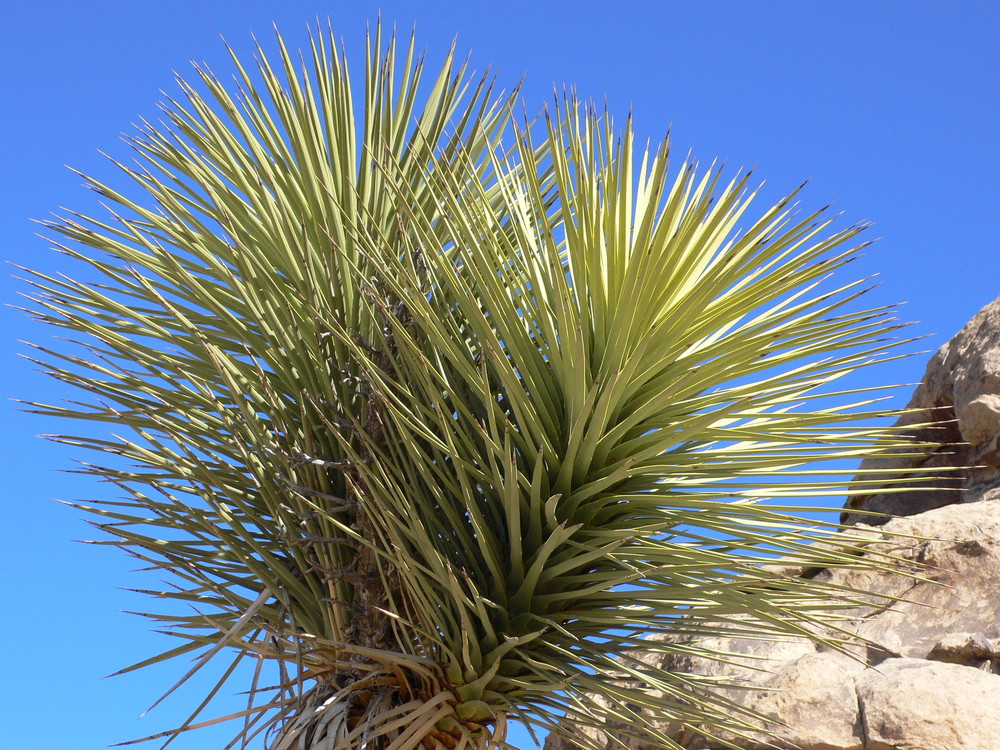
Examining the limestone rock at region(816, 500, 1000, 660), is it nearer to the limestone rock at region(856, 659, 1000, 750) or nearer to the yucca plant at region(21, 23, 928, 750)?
the limestone rock at region(856, 659, 1000, 750)

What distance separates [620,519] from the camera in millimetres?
1963

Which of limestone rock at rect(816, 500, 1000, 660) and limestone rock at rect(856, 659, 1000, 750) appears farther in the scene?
limestone rock at rect(816, 500, 1000, 660)

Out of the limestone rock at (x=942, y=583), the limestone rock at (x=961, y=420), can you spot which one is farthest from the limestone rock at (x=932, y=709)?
the limestone rock at (x=961, y=420)

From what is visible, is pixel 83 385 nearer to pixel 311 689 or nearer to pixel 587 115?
pixel 311 689

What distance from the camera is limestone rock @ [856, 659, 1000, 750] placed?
8.31 feet

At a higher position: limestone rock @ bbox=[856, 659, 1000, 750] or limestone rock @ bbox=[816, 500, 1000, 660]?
limestone rock @ bbox=[816, 500, 1000, 660]

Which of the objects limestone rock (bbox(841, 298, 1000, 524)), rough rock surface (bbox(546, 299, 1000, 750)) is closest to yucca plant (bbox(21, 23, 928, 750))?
rough rock surface (bbox(546, 299, 1000, 750))

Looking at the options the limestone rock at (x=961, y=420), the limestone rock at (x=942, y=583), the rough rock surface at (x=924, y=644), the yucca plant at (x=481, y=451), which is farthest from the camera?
the limestone rock at (x=961, y=420)

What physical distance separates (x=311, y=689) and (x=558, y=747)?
149 cm

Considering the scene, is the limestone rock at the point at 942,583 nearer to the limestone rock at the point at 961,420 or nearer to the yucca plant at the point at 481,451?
the limestone rock at the point at 961,420

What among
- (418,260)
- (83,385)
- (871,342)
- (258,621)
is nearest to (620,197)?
(418,260)

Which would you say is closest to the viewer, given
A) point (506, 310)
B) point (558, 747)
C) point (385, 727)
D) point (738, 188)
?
point (385, 727)

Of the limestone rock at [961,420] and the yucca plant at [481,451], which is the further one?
the limestone rock at [961,420]

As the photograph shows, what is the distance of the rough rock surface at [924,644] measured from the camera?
2.59 meters
